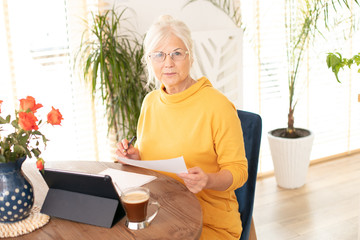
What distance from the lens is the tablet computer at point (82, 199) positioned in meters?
1.23

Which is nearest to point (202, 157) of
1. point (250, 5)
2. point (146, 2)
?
point (146, 2)

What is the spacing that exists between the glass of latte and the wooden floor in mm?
1687

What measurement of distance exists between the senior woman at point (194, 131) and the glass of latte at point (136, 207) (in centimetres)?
35

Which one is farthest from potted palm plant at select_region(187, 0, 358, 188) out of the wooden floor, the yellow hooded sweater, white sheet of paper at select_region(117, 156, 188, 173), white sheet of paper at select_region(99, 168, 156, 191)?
white sheet of paper at select_region(117, 156, 188, 173)

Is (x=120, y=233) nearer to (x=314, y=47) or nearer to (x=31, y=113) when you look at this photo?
(x=31, y=113)

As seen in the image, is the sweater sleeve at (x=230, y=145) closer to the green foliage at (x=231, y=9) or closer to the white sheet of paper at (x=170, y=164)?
the white sheet of paper at (x=170, y=164)

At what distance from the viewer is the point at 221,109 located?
1628 mm

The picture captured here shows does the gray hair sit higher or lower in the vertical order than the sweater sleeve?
higher

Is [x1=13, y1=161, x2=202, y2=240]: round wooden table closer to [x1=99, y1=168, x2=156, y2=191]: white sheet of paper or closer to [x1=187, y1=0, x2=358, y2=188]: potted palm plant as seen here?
[x1=99, y1=168, x2=156, y2=191]: white sheet of paper

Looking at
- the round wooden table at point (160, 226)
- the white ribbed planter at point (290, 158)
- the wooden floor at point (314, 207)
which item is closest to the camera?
the round wooden table at point (160, 226)

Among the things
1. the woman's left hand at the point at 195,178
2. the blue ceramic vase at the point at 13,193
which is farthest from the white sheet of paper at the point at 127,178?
the blue ceramic vase at the point at 13,193

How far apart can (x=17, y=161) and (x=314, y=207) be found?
243 cm

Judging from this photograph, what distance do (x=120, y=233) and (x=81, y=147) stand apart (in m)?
1.99

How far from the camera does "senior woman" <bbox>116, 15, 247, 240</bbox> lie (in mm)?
1581
